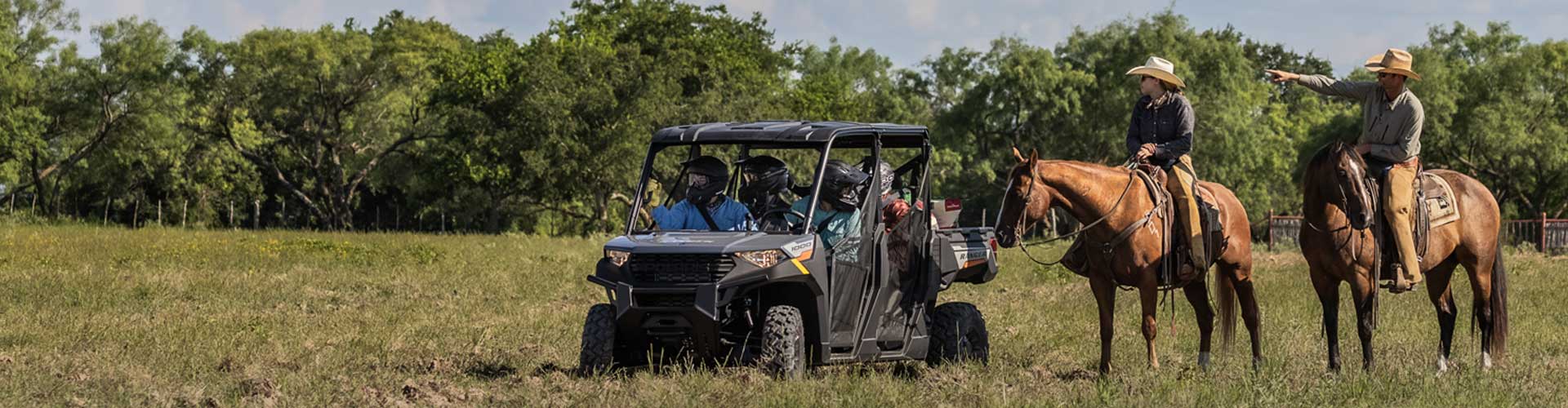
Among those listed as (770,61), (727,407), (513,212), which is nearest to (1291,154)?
(770,61)

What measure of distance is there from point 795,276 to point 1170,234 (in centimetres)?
322

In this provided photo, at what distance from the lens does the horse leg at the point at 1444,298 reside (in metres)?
12.5

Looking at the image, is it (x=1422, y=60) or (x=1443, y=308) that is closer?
(x=1443, y=308)

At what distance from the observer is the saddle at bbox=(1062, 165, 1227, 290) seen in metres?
11.8

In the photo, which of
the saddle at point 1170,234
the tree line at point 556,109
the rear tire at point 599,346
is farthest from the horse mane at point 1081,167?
the tree line at point 556,109

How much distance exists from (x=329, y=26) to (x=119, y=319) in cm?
5297

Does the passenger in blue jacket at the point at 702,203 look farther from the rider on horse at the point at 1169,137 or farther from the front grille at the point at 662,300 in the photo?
the rider on horse at the point at 1169,137

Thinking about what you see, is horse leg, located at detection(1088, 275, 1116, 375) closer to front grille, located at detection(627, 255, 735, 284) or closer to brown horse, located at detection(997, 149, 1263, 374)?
brown horse, located at detection(997, 149, 1263, 374)

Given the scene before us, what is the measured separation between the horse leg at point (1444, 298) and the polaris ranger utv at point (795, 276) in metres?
3.45

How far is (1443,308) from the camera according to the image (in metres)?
12.8

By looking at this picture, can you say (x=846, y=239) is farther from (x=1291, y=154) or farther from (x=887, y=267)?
(x=1291, y=154)

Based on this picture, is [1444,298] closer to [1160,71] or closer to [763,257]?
[1160,71]

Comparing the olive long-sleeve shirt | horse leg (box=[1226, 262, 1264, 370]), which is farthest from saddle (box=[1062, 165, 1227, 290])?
the olive long-sleeve shirt

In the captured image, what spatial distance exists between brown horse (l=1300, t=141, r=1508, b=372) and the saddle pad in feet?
0.24
